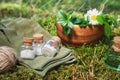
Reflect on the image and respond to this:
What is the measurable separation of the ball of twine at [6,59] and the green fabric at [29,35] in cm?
9

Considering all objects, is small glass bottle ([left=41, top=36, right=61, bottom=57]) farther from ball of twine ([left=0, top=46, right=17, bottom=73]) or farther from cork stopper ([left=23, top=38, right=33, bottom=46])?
ball of twine ([left=0, top=46, right=17, bottom=73])

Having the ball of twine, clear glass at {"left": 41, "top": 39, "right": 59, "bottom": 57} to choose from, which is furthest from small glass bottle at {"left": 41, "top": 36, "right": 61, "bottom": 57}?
the ball of twine

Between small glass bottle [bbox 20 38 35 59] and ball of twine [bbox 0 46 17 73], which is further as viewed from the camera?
small glass bottle [bbox 20 38 35 59]

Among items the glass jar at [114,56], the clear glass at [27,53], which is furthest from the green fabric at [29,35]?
the glass jar at [114,56]

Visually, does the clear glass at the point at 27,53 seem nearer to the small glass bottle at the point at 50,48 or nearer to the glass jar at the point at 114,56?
the small glass bottle at the point at 50,48

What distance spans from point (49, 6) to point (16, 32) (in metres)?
0.74

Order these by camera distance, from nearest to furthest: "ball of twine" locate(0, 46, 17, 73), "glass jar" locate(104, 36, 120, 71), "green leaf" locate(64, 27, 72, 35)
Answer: "ball of twine" locate(0, 46, 17, 73), "glass jar" locate(104, 36, 120, 71), "green leaf" locate(64, 27, 72, 35)

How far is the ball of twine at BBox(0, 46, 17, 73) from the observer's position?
1.65 meters

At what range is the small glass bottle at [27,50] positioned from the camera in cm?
179

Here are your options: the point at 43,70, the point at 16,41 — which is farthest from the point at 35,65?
the point at 16,41

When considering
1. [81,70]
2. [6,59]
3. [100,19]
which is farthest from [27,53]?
[100,19]

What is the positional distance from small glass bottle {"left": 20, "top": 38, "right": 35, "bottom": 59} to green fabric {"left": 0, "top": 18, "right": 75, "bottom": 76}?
0.07ft

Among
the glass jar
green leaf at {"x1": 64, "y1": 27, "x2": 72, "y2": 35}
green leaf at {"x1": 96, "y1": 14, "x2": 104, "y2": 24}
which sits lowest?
the glass jar

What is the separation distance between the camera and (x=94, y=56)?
6.14ft
